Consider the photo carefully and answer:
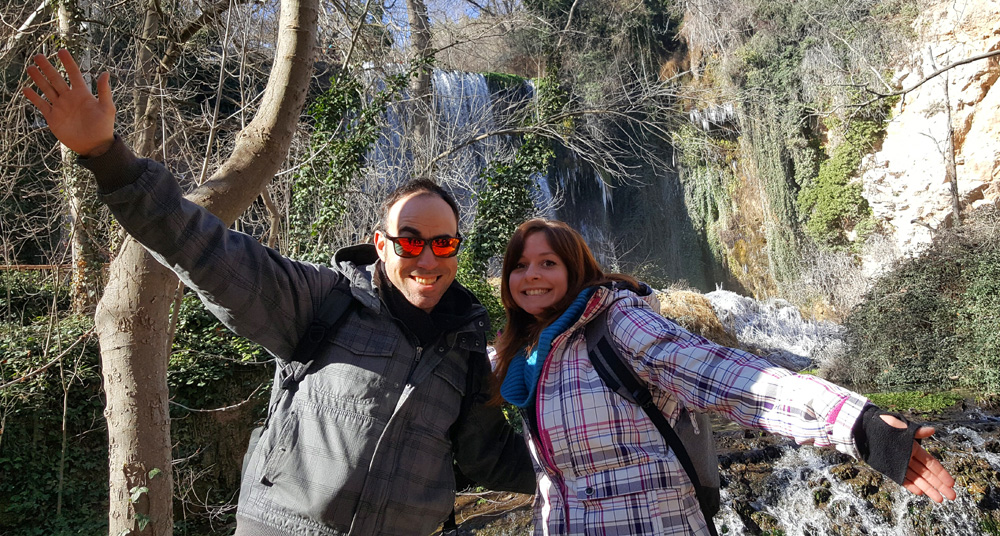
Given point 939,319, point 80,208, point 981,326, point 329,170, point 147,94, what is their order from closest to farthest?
point 80,208, point 147,94, point 329,170, point 981,326, point 939,319

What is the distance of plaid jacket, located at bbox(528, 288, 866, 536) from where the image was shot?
134cm

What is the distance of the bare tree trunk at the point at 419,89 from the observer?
8.96 m

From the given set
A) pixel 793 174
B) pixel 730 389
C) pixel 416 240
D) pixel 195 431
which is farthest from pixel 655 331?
pixel 793 174

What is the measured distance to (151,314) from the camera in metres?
2.36

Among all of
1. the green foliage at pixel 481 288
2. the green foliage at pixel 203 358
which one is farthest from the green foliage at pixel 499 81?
the green foliage at pixel 203 358

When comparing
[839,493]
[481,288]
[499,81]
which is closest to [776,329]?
[499,81]

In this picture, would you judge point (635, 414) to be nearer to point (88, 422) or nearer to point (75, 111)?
point (75, 111)

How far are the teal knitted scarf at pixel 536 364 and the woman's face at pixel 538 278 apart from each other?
0.12 m

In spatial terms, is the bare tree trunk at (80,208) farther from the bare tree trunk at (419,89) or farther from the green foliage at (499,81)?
the green foliage at (499,81)

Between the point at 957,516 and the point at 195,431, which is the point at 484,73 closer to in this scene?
the point at 195,431

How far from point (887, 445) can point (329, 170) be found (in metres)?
7.24

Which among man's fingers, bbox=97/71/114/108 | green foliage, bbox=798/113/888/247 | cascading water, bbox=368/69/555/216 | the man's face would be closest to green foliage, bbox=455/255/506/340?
cascading water, bbox=368/69/555/216

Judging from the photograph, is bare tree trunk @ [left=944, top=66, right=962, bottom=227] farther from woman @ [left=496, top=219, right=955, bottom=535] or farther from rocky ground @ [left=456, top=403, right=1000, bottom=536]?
woman @ [left=496, top=219, right=955, bottom=535]

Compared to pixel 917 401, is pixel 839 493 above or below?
above
